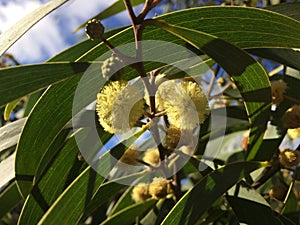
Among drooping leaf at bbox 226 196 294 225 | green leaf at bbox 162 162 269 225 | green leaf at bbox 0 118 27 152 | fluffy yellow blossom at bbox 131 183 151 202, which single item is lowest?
drooping leaf at bbox 226 196 294 225

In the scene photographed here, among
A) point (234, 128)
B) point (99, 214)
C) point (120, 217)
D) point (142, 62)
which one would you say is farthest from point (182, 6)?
point (142, 62)

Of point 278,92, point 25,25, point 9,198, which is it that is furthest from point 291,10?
point 9,198

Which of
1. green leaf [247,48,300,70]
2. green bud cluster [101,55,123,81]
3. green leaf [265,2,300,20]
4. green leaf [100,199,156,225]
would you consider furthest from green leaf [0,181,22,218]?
green leaf [265,2,300,20]

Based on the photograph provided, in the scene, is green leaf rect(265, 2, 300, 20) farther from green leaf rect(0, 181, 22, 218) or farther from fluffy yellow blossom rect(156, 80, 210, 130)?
green leaf rect(0, 181, 22, 218)

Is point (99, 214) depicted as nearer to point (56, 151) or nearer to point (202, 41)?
point (56, 151)

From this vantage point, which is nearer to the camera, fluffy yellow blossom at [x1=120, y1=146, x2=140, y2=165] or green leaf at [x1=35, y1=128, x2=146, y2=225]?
green leaf at [x1=35, y1=128, x2=146, y2=225]

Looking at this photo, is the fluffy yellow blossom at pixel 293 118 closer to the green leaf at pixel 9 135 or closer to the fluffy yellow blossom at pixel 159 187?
the fluffy yellow blossom at pixel 159 187
